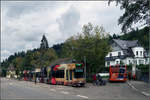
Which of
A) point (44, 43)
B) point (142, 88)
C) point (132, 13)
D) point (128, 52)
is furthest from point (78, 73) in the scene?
point (128, 52)

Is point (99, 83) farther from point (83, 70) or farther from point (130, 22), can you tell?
point (130, 22)

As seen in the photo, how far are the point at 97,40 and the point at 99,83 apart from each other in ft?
27.8

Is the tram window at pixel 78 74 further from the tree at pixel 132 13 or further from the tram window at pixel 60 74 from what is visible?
the tree at pixel 132 13

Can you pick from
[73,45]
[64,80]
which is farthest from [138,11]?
[73,45]

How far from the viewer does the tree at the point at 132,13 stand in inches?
750

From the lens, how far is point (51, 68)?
3853 centimetres

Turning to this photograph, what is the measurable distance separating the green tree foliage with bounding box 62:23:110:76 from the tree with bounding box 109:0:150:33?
14999 mm

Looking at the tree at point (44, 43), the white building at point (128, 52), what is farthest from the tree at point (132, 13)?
the white building at point (128, 52)

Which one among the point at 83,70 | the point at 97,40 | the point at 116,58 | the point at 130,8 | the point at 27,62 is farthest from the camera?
the point at 27,62

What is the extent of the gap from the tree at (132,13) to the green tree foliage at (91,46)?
49.2 ft

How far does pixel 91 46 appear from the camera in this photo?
118 feet

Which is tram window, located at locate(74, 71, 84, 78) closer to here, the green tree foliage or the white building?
the green tree foliage

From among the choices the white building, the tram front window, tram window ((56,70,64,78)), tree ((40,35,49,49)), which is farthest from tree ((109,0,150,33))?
the white building

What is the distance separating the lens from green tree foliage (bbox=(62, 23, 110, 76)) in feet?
117
